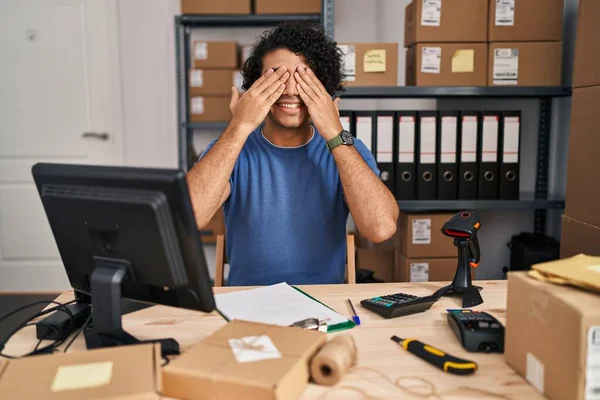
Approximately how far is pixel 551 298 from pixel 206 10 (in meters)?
2.68

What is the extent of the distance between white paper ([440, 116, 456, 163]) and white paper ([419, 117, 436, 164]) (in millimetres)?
40

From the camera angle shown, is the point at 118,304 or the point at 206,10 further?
the point at 206,10

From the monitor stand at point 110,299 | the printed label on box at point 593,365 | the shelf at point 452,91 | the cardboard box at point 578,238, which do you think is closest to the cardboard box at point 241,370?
the monitor stand at point 110,299

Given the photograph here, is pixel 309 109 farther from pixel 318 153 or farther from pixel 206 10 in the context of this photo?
pixel 206 10

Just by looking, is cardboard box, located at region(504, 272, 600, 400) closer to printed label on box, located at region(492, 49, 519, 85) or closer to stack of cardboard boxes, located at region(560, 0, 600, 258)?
stack of cardboard boxes, located at region(560, 0, 600, 258)

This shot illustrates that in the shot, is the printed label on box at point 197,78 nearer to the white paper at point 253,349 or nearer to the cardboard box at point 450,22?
the cardboard box at point 450,22

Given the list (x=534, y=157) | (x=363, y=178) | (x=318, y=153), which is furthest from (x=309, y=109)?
(x=534, y=157)

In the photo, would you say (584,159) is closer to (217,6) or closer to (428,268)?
(428,268)

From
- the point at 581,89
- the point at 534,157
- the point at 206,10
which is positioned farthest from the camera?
the point at 206,10

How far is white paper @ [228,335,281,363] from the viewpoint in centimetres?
74

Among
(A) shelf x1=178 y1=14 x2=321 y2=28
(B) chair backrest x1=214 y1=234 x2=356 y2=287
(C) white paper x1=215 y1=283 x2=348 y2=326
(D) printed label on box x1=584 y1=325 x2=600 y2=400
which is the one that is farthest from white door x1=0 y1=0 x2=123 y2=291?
(D) printed label on box x1=584 y1=325 x2=600 y2=400

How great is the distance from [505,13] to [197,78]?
66.0 inches

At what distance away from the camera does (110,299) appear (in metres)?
0.85

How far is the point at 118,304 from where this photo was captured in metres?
0.86
